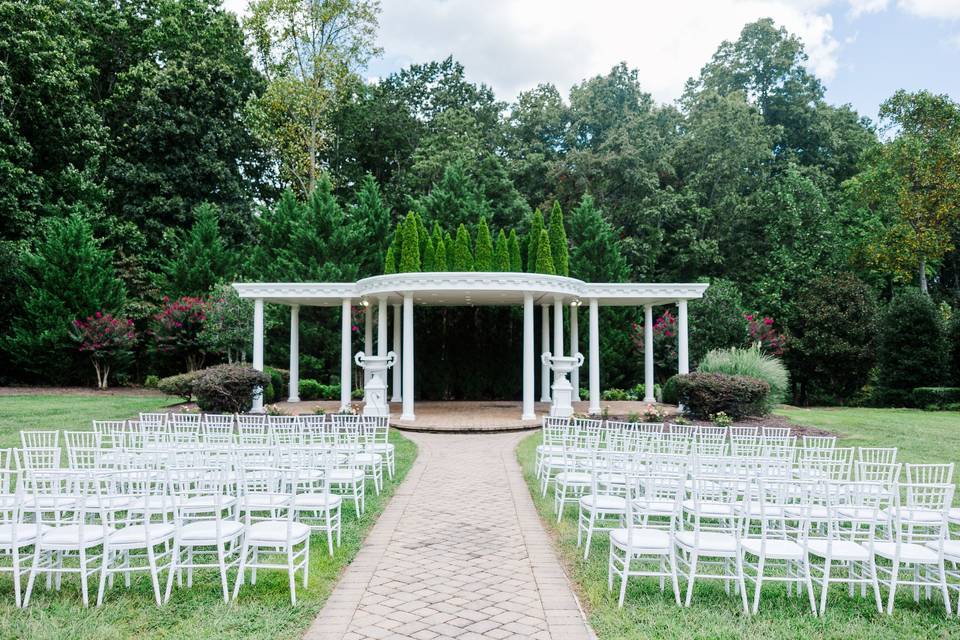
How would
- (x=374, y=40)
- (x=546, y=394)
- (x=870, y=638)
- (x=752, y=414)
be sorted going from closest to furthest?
(x=870, y=638) < (x=752, y=414) < (x=546, y=394) < (x=374, y=40)

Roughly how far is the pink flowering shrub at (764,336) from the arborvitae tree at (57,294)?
82.3ft

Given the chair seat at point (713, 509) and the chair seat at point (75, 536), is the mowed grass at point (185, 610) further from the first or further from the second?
the chair seat at point (713, 509)

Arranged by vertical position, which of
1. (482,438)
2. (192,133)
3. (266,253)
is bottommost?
(482,438)

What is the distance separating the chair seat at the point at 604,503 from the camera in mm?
6035

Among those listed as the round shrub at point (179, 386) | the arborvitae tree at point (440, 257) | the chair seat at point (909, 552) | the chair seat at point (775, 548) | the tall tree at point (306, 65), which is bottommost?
the chair seat at point (909, 552)

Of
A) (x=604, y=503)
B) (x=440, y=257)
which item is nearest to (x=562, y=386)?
(x=440, y=257)

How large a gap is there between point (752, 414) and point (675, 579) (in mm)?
13397

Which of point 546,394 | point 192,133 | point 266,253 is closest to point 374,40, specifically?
point 192,133

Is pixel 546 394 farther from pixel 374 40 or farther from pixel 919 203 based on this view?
pixel 374 40

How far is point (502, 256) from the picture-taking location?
20.9 metres

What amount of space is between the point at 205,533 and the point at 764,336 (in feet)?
74.9

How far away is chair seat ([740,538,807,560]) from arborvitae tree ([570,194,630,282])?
22.5m

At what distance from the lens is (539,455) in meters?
9.84

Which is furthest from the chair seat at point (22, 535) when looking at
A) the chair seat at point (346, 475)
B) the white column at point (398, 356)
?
the white column at point (398, 356)
